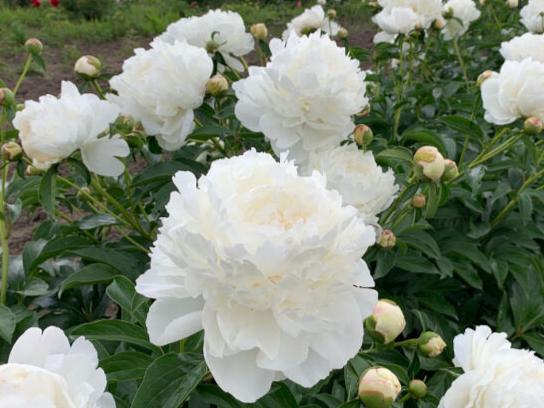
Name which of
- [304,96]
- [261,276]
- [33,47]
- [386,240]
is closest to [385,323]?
[261,276]

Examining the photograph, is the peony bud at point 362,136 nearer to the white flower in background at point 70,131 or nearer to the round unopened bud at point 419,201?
the round unopened bud at point 419,201

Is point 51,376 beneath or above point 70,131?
above

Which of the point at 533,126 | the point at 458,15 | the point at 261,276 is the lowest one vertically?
the point at 458,15

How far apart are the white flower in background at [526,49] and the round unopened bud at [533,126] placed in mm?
435

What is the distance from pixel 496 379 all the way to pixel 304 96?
0.57 metres

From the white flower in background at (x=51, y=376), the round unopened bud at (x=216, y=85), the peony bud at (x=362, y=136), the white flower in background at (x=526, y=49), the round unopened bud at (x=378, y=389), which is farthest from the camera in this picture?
the white flower in background at (x=526, y=49)

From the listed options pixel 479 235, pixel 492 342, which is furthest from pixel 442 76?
pixel 492 342

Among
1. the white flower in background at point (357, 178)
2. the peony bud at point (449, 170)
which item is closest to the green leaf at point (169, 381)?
the white flower in background at point (357, 178)

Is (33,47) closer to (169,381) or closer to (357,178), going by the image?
(357,178)

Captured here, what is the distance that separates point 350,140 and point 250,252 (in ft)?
2.37

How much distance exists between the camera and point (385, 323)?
746 mm

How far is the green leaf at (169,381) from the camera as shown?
68 cm

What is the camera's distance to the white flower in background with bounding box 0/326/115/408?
53 cm

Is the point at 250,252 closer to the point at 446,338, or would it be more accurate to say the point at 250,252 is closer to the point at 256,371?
the point at 256,371
